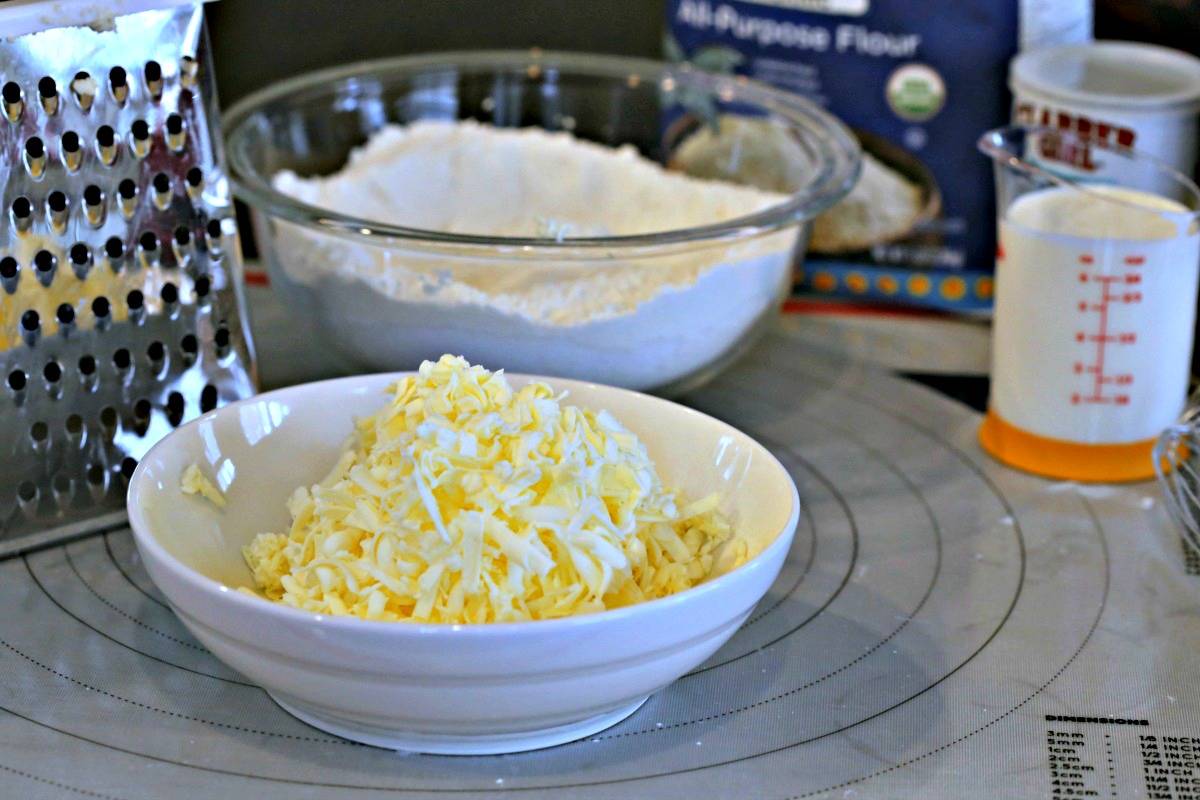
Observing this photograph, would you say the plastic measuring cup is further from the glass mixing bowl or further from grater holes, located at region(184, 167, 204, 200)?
grater holes, located at region(184, 167, 204, 200)

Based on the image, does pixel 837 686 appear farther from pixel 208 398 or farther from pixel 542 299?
pixel 208 398

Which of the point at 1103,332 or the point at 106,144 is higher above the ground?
the point at 106,144

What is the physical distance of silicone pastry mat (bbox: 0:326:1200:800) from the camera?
0.63m

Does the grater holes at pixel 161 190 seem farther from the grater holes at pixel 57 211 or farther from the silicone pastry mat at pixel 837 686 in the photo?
the silicone pastry mat at pixel 837 686

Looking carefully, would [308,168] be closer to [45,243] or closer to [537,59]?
[537,59]

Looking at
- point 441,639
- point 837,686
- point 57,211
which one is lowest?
point 837,686

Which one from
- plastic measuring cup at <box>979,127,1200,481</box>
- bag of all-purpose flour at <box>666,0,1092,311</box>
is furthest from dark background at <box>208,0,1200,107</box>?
plastic measuring cup at <box>979,127,1200,481</box>

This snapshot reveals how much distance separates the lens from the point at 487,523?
0.62 m

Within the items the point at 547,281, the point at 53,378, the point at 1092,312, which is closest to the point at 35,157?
the point at 53,378

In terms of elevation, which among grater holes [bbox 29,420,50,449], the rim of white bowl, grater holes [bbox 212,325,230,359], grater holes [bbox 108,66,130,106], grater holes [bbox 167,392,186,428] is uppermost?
grater holes [bbox 108,66,130,106]

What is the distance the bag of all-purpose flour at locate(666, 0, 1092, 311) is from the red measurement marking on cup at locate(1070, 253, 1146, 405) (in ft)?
0.89

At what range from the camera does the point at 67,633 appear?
74cm

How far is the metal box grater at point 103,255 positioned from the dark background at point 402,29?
539 millimetres

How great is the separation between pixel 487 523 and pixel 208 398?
30 centimetres
